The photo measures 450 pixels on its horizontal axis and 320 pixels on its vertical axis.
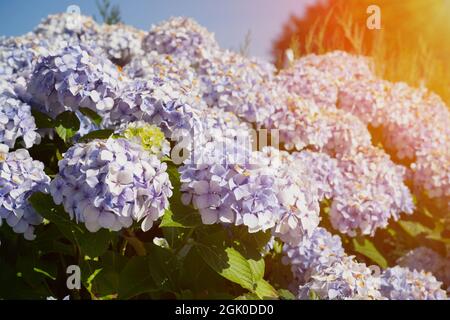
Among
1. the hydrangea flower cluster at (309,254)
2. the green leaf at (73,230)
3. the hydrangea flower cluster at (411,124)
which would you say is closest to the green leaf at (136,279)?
the green leaf at (73,230)

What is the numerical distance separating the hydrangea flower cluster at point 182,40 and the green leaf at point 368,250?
1.23m

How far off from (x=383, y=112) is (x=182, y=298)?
200 centimetres

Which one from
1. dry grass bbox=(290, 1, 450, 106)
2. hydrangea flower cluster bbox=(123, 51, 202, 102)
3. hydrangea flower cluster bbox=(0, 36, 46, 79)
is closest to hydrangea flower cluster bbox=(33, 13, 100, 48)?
hydrangea flower cluster bbox=(0, 36, 46, 79)

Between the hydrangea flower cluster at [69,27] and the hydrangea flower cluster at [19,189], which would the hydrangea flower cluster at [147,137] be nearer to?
the hydrangea flower cluster at [19,189]

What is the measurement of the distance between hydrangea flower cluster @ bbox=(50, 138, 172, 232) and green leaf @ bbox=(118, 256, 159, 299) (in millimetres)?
291

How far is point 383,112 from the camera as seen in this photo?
3.59m

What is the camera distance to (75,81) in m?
2.13

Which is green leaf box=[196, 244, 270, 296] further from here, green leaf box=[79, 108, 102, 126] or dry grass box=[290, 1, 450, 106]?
dry grass box=[290, 1, 450, 106]

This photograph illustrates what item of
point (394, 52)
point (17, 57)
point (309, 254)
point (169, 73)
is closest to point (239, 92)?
point (169, 73)

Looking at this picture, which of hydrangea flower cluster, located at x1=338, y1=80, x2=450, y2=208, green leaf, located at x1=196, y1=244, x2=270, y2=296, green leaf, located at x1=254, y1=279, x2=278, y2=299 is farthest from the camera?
hydrangea flower cluster, located at x1=338, y1=80, x2=450, y2=208

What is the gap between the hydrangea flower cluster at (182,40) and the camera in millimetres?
3430

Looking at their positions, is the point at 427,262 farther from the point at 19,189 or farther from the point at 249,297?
the point at 19,189

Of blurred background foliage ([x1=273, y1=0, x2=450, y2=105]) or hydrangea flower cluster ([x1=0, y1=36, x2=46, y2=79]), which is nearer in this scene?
hydrangea flower cluster ([x1=0, y1=36, x2=46, y2=79])

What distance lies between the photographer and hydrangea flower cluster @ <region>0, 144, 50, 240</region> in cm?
193
